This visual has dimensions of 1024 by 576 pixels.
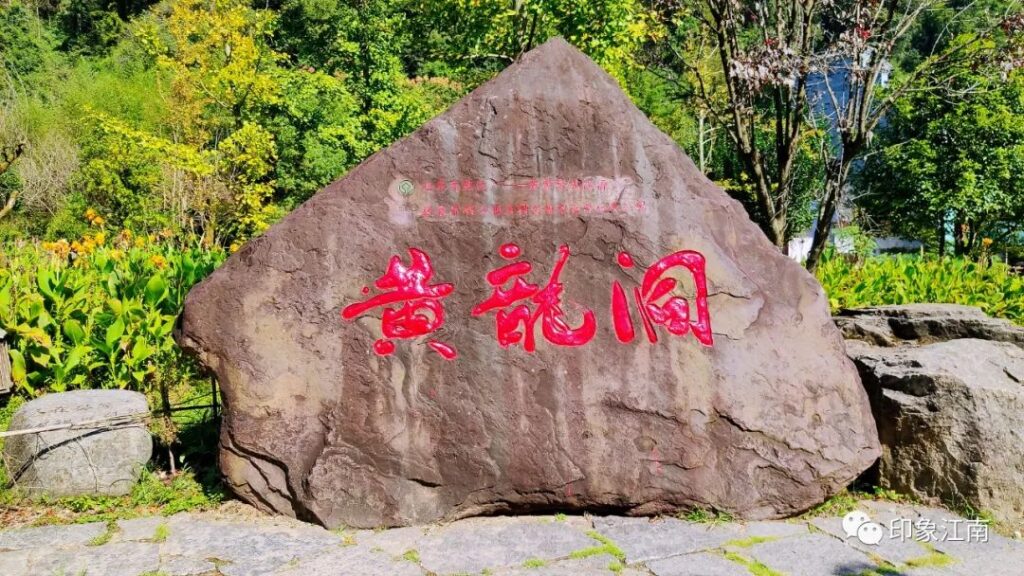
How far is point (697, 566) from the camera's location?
3145 millimetres

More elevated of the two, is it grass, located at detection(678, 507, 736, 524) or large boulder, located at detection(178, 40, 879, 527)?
large boulder, located at detection(178, 40, 879, 527)

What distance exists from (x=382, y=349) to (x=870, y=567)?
248cm

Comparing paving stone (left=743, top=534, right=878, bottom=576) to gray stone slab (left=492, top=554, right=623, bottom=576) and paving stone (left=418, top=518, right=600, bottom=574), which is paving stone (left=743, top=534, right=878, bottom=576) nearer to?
gray stone slab (left=492, top=554, right=623, bottom=576)

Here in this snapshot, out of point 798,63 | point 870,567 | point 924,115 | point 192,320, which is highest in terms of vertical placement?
point 924,115

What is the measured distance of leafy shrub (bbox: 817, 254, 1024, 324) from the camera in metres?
7.18

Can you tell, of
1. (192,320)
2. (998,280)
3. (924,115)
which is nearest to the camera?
(192,320)

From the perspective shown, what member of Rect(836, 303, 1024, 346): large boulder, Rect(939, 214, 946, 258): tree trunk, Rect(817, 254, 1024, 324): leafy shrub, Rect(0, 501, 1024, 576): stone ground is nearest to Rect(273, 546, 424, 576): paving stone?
Rect(0, 501, 1024, 576): stone ground

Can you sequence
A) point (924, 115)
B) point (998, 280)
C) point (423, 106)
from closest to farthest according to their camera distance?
point (998, 280)
point (423, 106)
point (924, 115)

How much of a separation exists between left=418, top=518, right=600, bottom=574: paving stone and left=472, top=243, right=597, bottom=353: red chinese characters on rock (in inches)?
34.8

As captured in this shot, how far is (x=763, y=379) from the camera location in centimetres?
366

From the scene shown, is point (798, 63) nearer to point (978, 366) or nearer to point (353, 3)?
point (978, 366)

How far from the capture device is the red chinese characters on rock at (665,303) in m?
3.68

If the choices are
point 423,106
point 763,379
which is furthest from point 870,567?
point 423,106

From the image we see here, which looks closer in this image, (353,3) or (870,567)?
(870,567)
